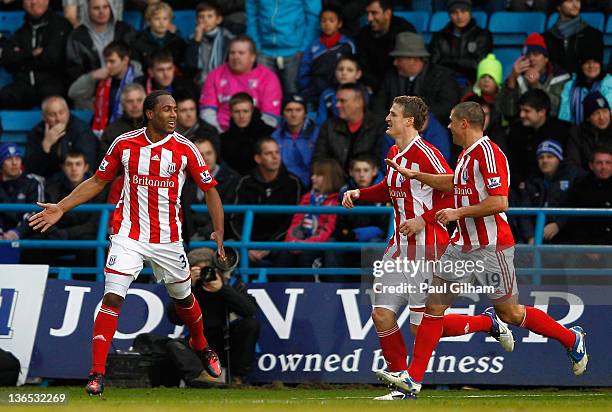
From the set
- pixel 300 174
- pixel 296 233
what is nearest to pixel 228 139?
pixel 300 174

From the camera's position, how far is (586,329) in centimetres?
1291

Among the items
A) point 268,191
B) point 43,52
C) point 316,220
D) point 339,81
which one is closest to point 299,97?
point 339,81

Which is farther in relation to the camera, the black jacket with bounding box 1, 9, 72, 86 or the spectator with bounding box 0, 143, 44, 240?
the black jacket with bounding box 1, 9, 72, 86

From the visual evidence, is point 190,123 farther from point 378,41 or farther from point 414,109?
point 414,109

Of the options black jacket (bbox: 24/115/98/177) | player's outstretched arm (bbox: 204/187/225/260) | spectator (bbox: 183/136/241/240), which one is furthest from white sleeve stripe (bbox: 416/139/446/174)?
black jacket (bbox: 24/115/98/177)

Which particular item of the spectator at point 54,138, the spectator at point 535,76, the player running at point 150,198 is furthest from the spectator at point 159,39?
the player running at point 150,198

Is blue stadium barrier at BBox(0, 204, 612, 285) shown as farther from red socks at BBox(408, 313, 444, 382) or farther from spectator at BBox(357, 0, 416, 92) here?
spectator at BBox(357, 0, 416, 92)

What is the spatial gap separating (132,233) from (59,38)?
6.40 m

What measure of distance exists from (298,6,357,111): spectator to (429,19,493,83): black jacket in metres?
1.04

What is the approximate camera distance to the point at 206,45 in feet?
54.7

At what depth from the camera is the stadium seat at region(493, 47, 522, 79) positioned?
55.3ft

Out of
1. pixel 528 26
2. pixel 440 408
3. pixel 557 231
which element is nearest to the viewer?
pixel 440 408

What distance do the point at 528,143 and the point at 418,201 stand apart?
3882 millimetres

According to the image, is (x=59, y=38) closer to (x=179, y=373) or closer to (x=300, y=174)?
(x=300, y=174)
